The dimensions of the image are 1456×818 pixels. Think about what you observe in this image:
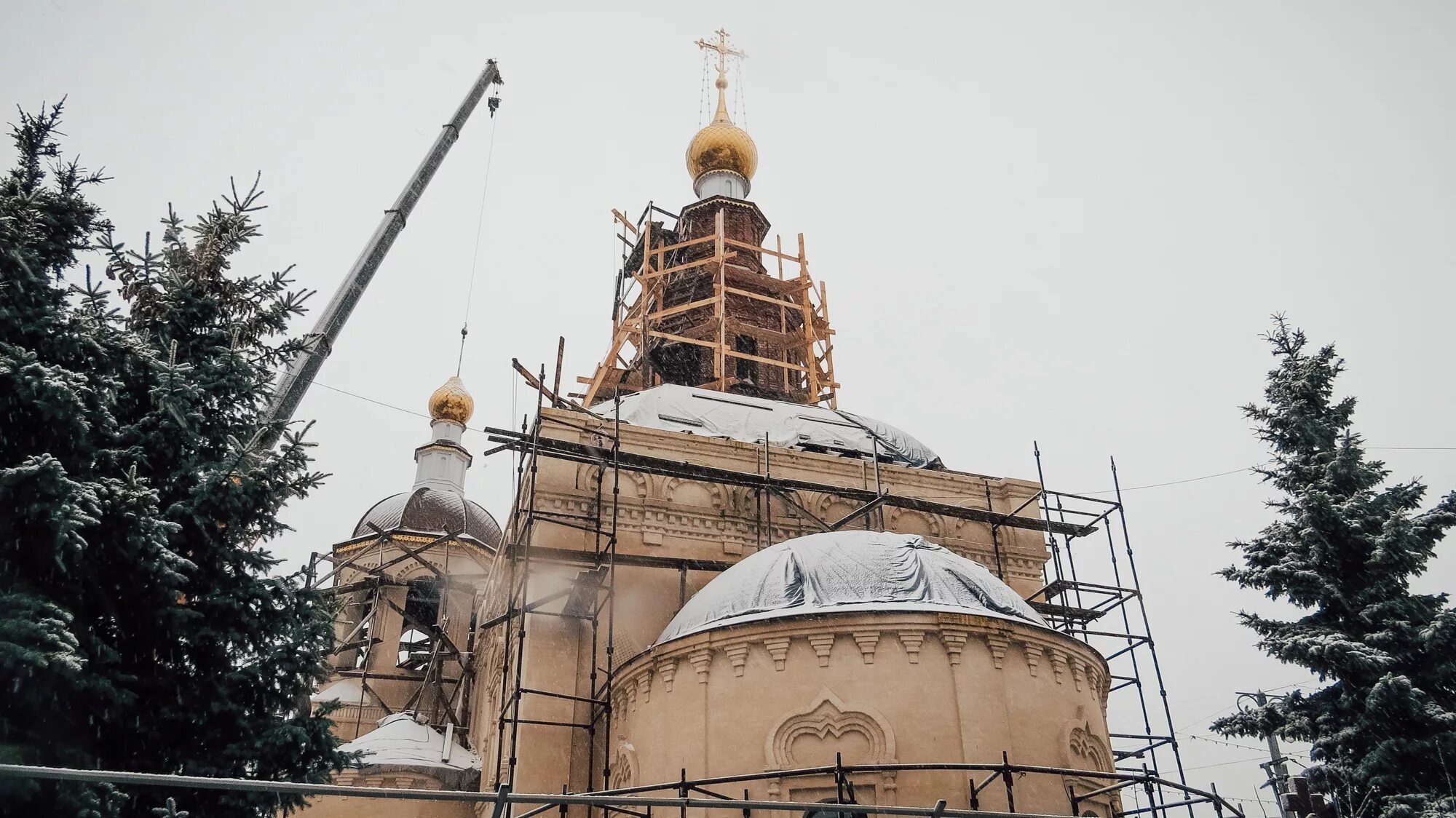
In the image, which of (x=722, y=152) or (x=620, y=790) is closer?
(x=620, y=790)

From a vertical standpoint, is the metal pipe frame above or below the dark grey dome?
below

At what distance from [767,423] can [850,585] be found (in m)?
6.04

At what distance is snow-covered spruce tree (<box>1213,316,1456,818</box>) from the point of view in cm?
1164

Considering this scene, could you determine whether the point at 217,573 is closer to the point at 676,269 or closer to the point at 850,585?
the point at 850,585

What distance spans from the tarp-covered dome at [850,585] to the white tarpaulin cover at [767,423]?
12.5 feet

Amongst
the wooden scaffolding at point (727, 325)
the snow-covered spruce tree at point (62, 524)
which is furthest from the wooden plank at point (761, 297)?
the snow-covered spruce tree at point (62, 524)

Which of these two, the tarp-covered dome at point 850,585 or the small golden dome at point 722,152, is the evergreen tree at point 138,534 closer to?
the tarp-covered dome at point 850,585

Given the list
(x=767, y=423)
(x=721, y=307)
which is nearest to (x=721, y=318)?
(x=721, y=307)

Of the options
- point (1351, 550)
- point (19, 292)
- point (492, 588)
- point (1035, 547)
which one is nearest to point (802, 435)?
point (1035, 547)

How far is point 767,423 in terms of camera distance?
16656mm

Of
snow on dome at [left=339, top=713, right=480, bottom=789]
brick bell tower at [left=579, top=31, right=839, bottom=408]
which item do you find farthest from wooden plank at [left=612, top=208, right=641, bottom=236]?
snow on dome at [left=339, top=713, right=480, bottom=789]

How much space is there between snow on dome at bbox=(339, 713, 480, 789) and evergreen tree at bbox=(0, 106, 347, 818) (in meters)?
7.18

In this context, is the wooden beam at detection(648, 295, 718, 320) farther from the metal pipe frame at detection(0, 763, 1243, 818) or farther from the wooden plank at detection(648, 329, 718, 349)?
the metal pipe frame at detection(0, 763, 1243, 818)

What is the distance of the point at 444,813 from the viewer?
14.7 meters
